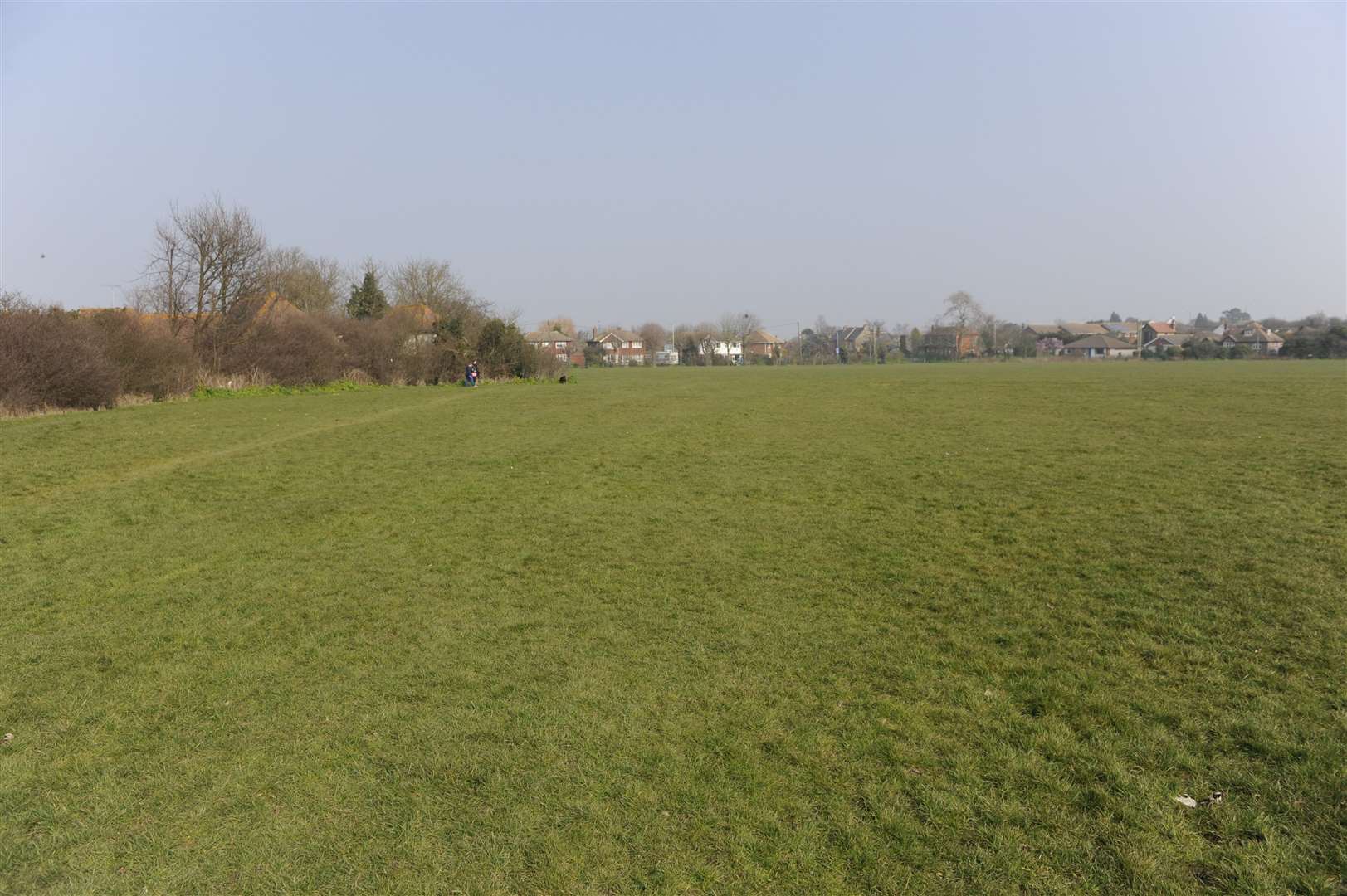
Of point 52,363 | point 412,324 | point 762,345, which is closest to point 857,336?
point 762,345

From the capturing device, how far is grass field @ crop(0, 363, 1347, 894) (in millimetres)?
3857

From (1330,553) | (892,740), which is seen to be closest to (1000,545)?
(1330,553)

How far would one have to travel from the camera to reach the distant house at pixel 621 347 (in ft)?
376

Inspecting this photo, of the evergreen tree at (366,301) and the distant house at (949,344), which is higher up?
the evergreen tree at (366,301)

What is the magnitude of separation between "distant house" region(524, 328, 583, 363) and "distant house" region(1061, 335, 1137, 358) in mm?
68319

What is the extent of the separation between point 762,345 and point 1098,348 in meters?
52.3

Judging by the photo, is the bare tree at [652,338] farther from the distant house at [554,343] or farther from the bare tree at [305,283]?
the bare tree at [305,283]

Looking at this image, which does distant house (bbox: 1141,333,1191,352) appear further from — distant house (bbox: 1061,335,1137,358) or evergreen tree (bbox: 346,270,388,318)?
evergreen tree (bbox: 346,270,388,318)

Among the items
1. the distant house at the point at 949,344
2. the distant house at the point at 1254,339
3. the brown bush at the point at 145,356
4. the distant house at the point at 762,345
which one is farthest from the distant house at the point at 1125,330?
the brown bush at the point at 145,356

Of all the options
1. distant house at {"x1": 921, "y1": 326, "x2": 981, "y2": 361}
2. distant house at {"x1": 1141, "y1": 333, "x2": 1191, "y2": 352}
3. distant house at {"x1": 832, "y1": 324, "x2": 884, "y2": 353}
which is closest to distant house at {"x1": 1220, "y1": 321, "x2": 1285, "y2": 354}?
distant house at {"x1": 1141, "y1": 333, "x2": 1191, "y2": 352}

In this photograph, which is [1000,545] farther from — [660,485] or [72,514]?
[72,514]

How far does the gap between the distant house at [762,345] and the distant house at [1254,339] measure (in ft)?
190

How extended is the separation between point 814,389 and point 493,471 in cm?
2258

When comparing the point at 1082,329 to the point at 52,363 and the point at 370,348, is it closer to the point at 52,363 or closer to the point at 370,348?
the point at 370,348
